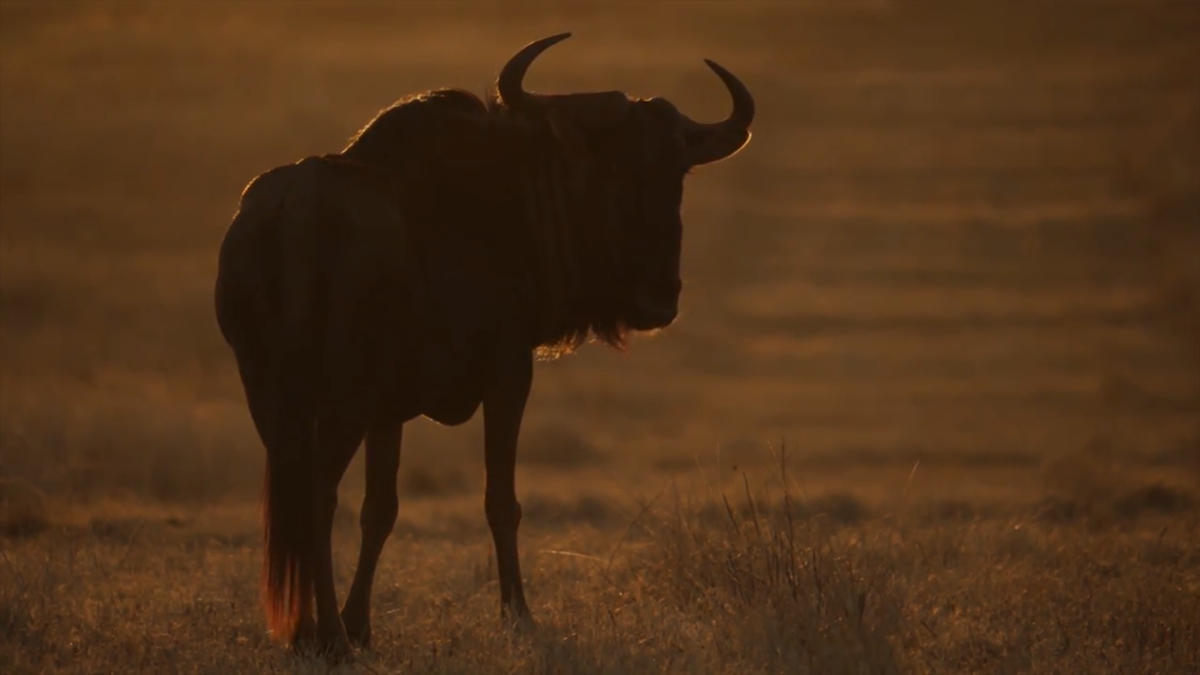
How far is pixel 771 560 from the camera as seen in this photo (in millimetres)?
7918

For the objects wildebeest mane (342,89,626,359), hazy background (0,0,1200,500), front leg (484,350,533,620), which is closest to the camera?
wildebeest mane (342,89,626,359)

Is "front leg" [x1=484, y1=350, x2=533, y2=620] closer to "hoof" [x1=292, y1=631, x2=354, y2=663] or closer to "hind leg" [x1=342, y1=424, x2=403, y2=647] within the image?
"hind leg" [x1=342, y1=424, x2=403, y2=647]

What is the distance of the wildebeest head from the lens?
8250 millimetres

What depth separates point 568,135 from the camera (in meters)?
8.17

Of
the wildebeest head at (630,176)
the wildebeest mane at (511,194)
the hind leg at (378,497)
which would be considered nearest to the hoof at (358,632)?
the hind leg at (378,497)

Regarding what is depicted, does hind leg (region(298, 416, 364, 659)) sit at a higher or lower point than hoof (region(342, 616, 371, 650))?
higher

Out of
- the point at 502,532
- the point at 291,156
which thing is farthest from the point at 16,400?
the point at 291,156

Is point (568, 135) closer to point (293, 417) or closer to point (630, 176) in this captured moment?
point (630, 176)

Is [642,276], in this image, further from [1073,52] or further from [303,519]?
[1073,52]

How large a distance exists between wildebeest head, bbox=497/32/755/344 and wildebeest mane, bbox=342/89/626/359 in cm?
4

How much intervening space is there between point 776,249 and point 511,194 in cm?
3853

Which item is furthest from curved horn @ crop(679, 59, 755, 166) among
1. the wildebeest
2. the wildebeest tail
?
the wildebeest tail

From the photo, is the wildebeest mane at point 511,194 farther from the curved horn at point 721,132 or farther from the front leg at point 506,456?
the curved horn at point 721,132

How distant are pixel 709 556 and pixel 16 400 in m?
11.2
